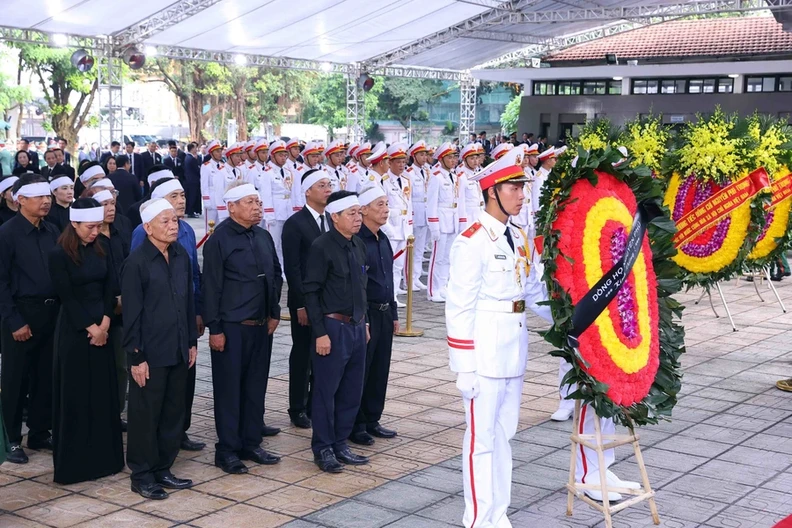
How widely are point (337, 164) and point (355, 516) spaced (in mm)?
8304

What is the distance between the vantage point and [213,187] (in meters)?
14.7

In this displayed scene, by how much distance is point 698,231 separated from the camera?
7812 mm

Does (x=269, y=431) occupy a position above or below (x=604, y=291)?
below

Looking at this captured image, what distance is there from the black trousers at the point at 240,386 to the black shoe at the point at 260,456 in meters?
0.03

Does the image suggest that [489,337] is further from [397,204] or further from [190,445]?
[397,204]

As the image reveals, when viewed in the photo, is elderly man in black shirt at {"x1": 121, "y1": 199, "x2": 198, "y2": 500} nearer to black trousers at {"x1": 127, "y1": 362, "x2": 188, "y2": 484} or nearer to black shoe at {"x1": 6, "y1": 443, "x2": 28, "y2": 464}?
black trousers at {"x1": 127, "y1": 362, "x2": 188, "y2": 484}

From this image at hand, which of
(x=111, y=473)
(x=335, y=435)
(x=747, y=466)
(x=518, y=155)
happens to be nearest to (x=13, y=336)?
(x=111, y=473)

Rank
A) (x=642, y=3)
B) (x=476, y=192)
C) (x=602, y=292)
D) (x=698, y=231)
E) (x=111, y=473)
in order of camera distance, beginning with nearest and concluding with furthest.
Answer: (x=602, y=292) → (x=111, y=473) → (x=698, y=231) → (x=476, y=192) → (x=642, y=3)

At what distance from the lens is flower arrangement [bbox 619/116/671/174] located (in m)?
7.07

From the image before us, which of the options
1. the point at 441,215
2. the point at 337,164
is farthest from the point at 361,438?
the point at 337,164

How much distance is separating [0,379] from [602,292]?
396 centimetres

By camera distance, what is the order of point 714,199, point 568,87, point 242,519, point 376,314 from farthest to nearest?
point 568,87 → point 714,199 → point 376,314 → point 242,519

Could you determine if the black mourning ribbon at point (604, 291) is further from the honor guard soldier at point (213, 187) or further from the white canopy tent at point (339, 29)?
the white canopy tent at point (339, 29)

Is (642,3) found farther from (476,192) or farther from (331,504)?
(331,504)
